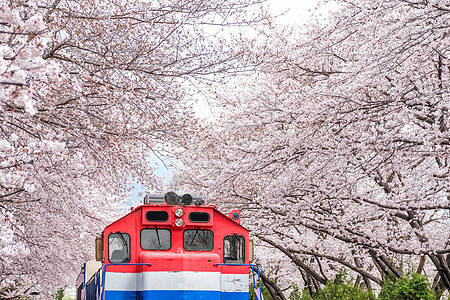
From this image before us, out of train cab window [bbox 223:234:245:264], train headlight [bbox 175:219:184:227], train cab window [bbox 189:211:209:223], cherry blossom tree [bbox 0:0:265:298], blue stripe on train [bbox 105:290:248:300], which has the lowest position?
blue stripe on train [bbox 105:290:248:300]

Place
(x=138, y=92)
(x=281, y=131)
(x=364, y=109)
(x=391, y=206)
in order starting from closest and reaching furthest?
(x=138, y=92) → (x=364, y=109) → (x=391, y=206) → (x=281, y=131)

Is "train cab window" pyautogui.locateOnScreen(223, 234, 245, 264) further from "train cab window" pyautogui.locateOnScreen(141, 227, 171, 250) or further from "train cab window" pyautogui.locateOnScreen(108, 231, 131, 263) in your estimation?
"train cab window" pyautogui.locateOnScreen(108, 231, 131, 263)

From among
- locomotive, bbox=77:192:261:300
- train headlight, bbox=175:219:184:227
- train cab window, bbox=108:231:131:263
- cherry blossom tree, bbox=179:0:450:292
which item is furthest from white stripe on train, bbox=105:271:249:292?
cherry blossom tree, bbox=179:0:450:292

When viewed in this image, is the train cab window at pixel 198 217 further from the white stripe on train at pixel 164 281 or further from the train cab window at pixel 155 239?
the white stripe on train at pixel 164 281

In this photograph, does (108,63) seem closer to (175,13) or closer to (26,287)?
(175,13)

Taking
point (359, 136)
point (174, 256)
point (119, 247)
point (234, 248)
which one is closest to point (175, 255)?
point (174, 256)

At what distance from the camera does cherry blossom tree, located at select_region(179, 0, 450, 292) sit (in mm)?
10125

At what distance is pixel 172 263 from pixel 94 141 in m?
2.27

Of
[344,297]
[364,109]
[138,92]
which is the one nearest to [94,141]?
[138,92]

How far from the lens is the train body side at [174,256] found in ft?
29.4

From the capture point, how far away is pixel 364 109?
36.8 feet

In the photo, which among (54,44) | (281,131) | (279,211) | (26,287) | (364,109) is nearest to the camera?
(54,44)

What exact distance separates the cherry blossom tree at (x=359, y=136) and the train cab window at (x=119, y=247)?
2.41 metres

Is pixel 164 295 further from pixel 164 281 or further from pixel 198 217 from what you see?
pixel 198 217
